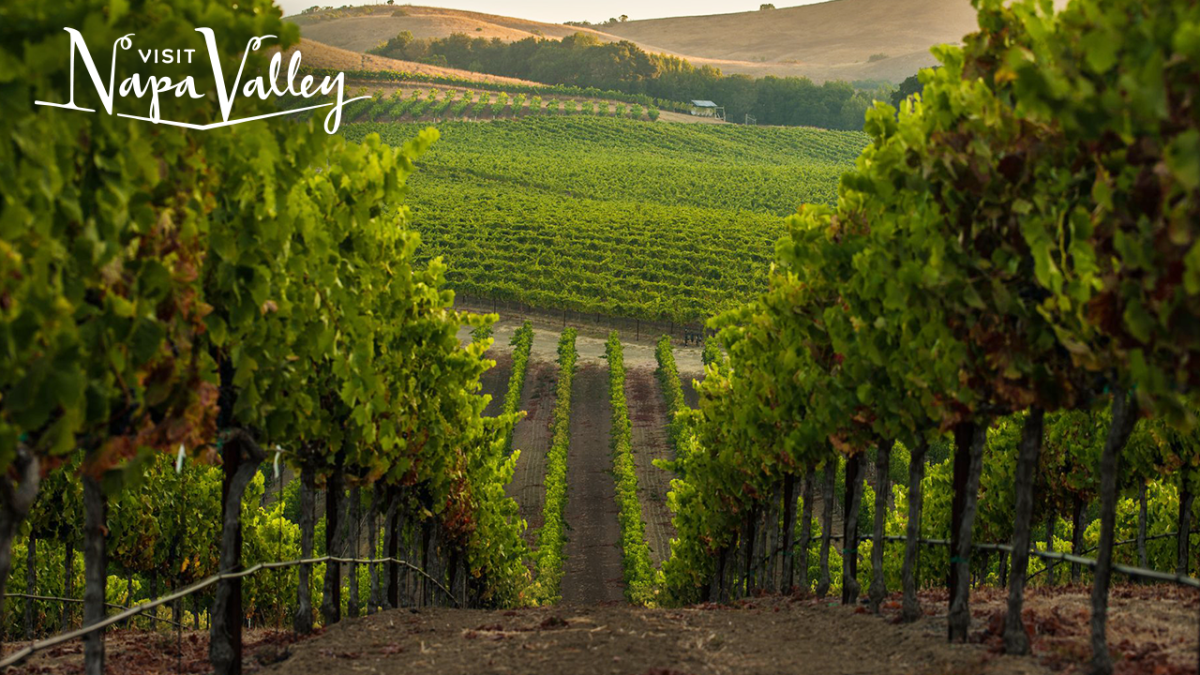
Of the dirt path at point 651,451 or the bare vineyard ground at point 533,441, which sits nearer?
the dirt path at point 651,451

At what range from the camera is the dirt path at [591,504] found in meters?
38.3

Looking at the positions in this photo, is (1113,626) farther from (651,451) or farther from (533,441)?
(533,441)

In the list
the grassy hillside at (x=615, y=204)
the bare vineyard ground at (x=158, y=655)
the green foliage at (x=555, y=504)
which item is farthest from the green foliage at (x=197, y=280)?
the grassy hillside at (x=615, y=204)

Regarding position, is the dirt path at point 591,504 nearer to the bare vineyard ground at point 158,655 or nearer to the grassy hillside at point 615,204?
the grassy hillside at point 615,204

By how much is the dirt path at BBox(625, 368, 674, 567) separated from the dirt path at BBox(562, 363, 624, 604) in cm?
130

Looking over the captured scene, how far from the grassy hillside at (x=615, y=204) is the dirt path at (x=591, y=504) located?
1369 centimetres

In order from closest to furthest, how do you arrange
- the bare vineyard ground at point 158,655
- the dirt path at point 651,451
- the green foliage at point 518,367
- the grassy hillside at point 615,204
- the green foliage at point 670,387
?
the bare vineyard ground at point 158,655 < the dirt path at point 651,451 < the green foliage at point 670,387 < the green foliage at point 518,367 < the grassy hillside at point 615,204

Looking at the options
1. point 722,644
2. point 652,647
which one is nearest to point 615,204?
point 722,644

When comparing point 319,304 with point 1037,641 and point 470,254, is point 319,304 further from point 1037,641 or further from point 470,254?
point 470,254

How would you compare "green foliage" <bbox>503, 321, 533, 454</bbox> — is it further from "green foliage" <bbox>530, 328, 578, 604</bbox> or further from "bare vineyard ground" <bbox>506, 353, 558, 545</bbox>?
"green foliage" <bbox>530, 328, 578, 604</bbox>

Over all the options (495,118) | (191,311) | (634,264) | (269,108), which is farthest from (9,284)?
(495,118)

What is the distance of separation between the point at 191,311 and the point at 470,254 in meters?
82.0

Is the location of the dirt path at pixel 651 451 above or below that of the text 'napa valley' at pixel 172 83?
below

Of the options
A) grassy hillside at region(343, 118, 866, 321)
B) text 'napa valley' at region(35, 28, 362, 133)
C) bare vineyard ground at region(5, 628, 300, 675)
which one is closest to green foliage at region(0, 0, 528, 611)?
text 'napa valley' at region(35, 28, 362, 133)
